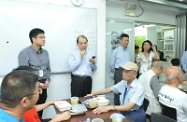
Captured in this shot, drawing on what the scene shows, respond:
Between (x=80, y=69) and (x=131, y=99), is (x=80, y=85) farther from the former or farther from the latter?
(x=131, y=99)

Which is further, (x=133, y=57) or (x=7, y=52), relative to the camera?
(x=133, y=57)

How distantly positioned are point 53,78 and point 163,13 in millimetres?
3641

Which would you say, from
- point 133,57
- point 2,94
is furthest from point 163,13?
point 2,94

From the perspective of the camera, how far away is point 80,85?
3041 millimetres

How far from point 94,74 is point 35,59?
133cm

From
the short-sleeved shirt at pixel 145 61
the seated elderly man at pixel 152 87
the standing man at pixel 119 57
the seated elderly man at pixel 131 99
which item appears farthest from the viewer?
the short-sleeved shirt at pixel 145 61

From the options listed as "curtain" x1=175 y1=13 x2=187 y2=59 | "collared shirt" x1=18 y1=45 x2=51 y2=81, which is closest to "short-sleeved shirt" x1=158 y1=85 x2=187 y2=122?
"collared shirt" x1=18 y1=45 x2=51 y2=81

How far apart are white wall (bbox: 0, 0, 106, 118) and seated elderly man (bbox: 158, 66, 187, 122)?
1.76 metres

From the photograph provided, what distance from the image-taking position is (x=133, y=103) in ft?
6.23

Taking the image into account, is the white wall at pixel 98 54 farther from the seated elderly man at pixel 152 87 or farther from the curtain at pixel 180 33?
the curtain at pixel 180 33

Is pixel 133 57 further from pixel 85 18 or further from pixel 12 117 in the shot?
pixel 12 117

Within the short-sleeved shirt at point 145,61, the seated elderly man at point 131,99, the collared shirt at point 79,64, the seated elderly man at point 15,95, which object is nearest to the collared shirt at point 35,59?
the collared shirt at point 79,64

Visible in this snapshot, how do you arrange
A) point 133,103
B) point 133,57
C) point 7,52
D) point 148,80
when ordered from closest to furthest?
1. point 133,103
2. point 148,80
3. point 7,52
4. point 133,57

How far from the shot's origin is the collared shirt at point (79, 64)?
Answer: 2.99m
